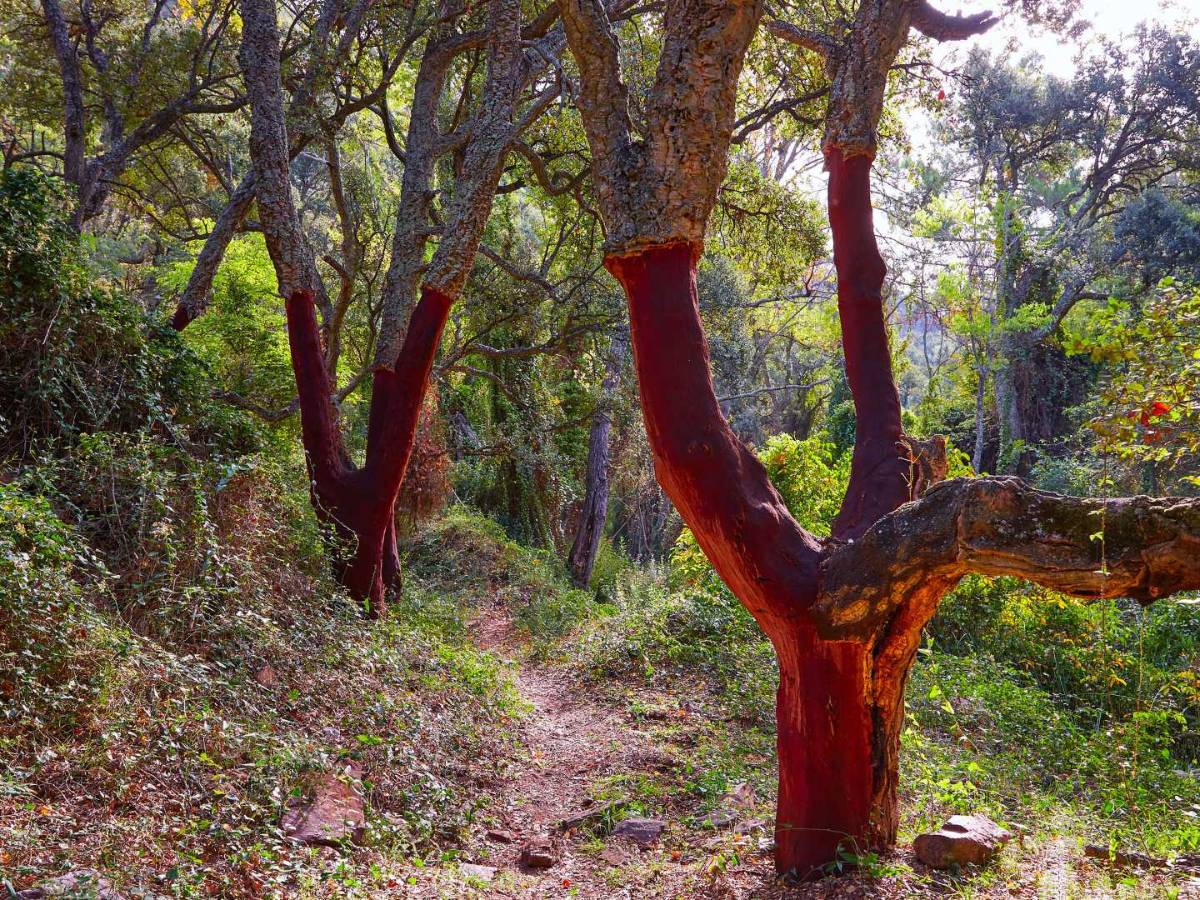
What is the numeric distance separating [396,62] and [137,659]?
8.07m

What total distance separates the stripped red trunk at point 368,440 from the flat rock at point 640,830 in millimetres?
3461

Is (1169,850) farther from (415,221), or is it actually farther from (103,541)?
(415,221)

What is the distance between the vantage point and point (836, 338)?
1086 inches

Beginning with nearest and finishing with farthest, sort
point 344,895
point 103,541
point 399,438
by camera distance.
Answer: point 344,895 < point 103,541 < point 399,438

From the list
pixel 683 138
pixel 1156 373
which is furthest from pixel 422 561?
pixel 1156 373

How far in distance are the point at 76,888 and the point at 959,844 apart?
11.5 ft

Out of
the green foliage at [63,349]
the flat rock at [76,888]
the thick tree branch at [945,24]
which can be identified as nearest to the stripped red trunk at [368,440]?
the green foliage at [63,349]

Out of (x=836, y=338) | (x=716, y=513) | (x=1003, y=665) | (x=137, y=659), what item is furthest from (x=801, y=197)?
(x=836, y=338)

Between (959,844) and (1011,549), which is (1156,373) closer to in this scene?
(1011,549)

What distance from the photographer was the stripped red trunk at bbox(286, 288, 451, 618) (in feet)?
24.9

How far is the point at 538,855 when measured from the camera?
4789mm

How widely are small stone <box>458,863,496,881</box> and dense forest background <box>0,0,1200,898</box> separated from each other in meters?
0.10

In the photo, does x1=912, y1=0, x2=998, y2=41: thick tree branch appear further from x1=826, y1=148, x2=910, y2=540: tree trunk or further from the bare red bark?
the bare red bark

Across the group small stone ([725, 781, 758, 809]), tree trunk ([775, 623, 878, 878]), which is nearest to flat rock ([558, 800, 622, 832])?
small stone ([725, 781, 758, 809])
